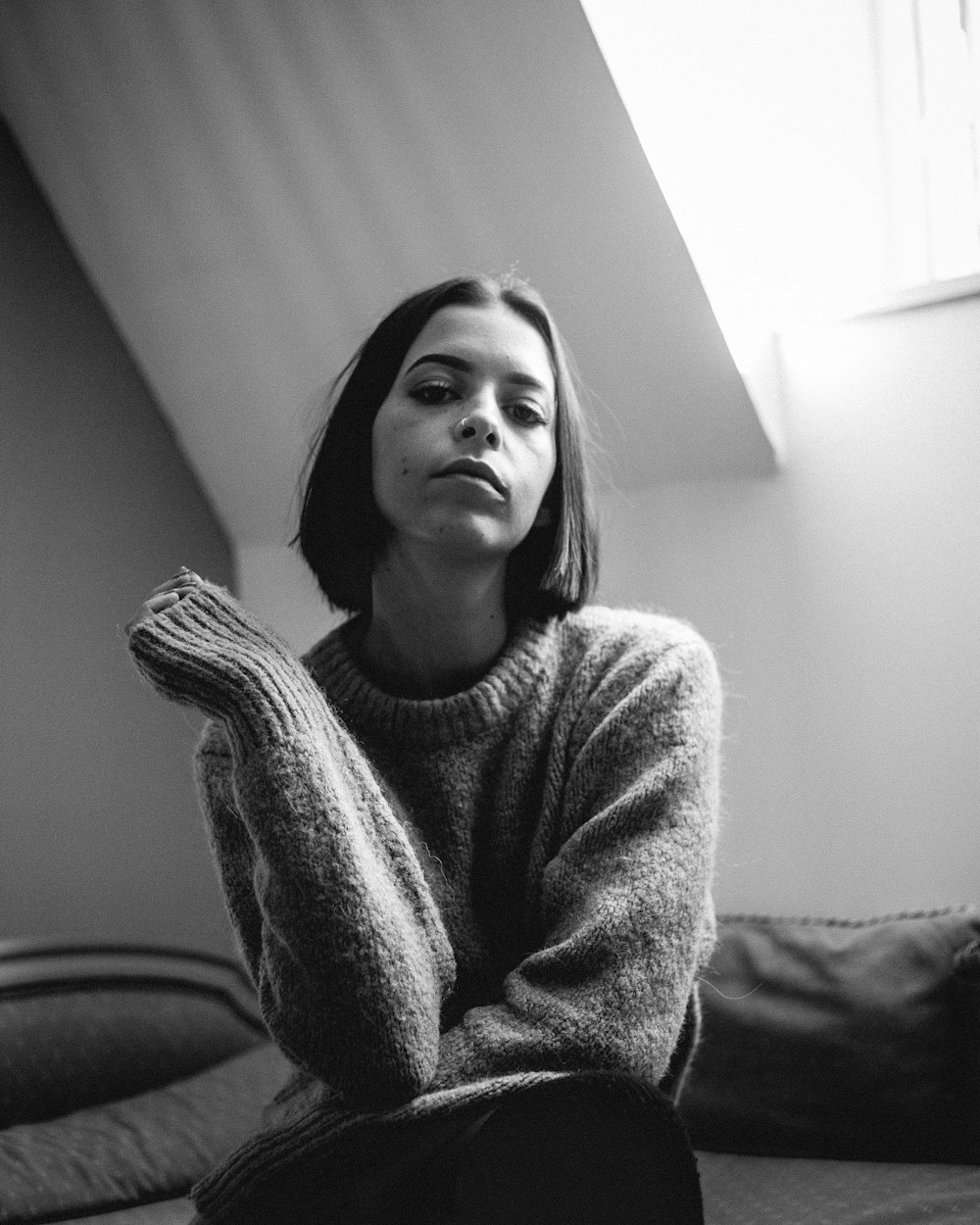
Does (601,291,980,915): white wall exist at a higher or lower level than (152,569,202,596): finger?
lower

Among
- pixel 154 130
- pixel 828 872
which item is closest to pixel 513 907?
pixel 828 872

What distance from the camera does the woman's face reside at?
1014mm

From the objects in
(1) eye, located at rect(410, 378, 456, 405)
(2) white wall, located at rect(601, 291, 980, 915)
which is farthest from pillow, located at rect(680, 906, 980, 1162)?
(1) eye, located at rect(410, 378, 456, 405)

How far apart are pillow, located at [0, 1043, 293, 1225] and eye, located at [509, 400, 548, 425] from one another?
921 mm

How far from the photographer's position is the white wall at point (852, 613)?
1629 millimetres

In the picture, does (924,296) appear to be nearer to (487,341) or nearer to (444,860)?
(487,341)

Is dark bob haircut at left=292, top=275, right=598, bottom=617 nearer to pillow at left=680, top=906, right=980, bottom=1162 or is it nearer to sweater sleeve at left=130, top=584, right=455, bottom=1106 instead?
sweater sleeve at left=130, top=584, right=455, bottom=1106

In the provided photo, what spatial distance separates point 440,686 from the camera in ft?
3.63

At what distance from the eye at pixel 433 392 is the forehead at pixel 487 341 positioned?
3 centimetres

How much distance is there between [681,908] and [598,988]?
95mm

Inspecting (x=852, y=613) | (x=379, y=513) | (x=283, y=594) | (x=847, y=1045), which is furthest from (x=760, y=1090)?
(x=283, y=594)

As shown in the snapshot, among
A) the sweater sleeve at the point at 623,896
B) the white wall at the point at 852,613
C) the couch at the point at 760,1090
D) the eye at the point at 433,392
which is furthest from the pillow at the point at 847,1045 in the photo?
the eye at the point at 433,392

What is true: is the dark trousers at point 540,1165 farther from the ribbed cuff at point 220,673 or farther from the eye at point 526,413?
the eye at point 526,413

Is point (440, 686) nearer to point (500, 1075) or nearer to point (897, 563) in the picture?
point (500, 1075)
